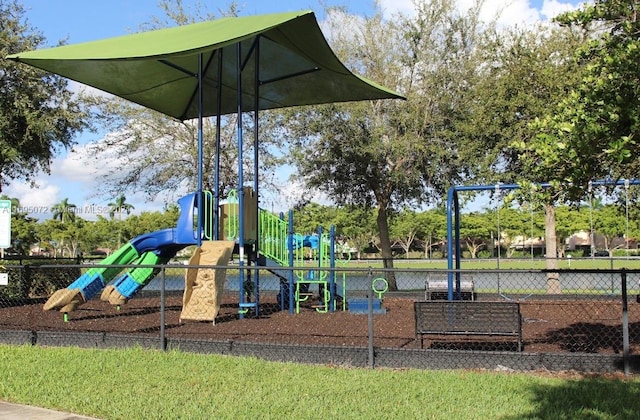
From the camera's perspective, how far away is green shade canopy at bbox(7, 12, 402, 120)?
9.69m

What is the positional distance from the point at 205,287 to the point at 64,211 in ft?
278

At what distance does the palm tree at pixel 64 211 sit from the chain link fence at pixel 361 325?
6991 centimetres

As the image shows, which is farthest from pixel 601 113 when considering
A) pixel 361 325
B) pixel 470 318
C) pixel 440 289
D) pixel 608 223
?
pixel 608 223

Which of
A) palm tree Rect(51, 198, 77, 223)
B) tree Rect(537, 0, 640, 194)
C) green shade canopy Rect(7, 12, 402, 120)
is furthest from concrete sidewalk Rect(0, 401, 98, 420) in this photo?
palm tree Rect(51, 198, 77, 223)

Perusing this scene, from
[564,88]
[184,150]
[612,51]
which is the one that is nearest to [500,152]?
[564,88]

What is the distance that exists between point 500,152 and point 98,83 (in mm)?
11547

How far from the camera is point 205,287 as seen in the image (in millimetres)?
11648

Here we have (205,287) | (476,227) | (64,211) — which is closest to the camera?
(205,287)

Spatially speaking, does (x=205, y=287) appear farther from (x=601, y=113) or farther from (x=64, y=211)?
(x=64, y=211)

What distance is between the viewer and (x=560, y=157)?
638 centimetres

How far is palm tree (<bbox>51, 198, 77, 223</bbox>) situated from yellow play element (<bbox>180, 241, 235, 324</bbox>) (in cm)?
7459

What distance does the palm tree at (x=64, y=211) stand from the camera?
83.9m

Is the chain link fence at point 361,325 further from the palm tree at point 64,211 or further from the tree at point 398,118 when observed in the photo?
the palm tree at point 64,211

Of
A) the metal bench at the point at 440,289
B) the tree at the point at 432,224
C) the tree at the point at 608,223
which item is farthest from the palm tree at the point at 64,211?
the metal bench at the point at 440,289
